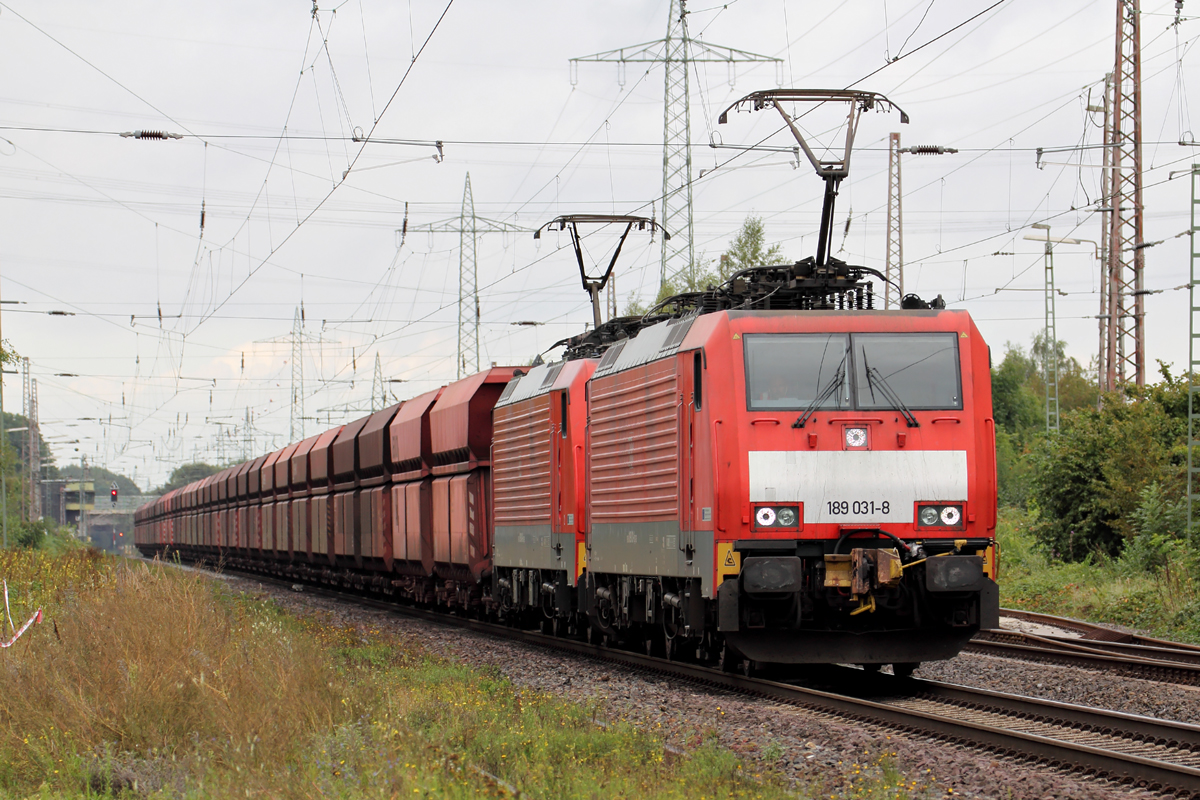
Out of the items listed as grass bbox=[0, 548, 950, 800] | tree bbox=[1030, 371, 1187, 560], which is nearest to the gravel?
grass bbox=[0, 548, 950, 800]

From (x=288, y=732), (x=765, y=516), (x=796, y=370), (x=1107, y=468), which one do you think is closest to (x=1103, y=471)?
(x=1107, y=468)

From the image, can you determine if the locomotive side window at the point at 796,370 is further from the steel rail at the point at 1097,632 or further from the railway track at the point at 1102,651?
the steel rail at the point at 1097,632

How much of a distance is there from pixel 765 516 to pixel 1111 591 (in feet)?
37.0

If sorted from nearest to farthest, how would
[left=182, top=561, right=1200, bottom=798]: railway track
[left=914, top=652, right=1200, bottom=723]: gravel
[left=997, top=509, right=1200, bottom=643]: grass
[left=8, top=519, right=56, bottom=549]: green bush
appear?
[left=182, top=561, right=1200, bottom=798]: railway track → [left=914, top=652, right=1200, bottom=723]: gravel → [left=997, top=509, right=1200, bottom=643]: grass → [left=8, top=519, right=56, bottom=549]: green bush

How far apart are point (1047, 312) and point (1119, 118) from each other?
824cm

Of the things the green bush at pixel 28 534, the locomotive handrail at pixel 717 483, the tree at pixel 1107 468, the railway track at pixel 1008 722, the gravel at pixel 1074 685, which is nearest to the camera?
the railway track at pixel 1008 722

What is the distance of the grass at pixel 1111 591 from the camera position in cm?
1806

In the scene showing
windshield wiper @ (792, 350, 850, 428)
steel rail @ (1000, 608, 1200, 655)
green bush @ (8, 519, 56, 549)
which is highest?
windshield wiper @ (792, 350, 850, 428)

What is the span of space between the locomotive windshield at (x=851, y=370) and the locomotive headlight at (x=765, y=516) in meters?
0.90

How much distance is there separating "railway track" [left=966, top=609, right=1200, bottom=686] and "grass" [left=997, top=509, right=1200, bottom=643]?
77cm

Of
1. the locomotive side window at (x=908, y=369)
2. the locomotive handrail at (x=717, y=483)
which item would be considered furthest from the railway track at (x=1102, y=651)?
the locomotive handrail at (x=717, y=483)

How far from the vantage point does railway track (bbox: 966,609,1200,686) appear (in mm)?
12977

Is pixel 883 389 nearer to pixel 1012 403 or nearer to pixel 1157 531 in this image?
pixel 1157 531

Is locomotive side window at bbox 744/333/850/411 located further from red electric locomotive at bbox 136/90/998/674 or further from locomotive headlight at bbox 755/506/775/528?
Result: locomotive headlight at bbox 755/506/775/528
